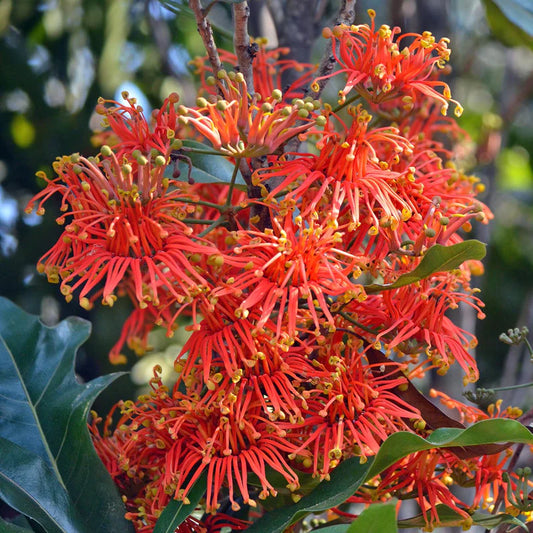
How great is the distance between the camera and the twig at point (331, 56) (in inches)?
38.5

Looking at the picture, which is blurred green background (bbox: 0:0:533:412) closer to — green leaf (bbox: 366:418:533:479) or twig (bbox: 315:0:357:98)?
twig (bbox: 315:0:357:98)

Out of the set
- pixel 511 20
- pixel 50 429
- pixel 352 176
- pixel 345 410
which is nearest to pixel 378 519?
pixel 345 410

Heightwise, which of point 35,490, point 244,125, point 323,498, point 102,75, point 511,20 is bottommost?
point 35,490

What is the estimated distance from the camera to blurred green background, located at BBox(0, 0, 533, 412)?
163 centimetres

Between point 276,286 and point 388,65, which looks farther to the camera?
point 388,65

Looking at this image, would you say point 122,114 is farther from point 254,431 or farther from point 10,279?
point 10,279

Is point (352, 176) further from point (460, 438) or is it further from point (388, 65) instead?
point (460, 438)

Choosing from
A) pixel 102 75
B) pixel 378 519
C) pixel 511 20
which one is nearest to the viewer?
pixel 378 519

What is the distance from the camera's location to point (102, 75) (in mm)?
2107

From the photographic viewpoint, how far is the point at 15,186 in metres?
1.97

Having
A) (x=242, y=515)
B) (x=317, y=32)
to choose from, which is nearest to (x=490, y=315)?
(x=317, y=32)

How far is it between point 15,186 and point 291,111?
1270 millimetres

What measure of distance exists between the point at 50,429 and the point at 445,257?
0.57m

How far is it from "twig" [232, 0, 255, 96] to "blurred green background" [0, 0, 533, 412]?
1.89ft
